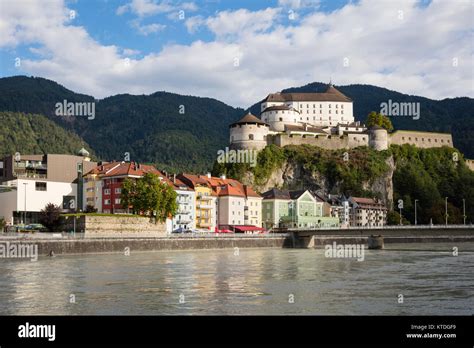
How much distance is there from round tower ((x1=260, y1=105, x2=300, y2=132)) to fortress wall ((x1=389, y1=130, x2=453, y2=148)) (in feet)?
75.7

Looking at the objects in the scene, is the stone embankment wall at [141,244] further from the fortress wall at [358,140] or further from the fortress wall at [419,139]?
the fortress wall at [419,139]

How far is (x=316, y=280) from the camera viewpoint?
38000 mm

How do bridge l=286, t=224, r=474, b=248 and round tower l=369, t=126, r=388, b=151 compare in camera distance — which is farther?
round tower l=369, t=126, r=388, b=151

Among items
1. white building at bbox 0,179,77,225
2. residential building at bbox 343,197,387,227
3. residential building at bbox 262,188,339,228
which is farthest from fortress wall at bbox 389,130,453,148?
white building at bbox 0,179,77,225

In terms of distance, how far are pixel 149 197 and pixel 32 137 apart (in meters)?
97.6

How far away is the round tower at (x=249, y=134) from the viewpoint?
131625mm

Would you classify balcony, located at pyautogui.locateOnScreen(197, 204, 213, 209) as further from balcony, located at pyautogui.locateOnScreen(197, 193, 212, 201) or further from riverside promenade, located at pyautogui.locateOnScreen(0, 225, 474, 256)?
riverside promenade, located at pyautogui.locateOnScreen(0, 225, 474, 256)

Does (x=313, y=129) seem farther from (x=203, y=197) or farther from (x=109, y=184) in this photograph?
(x=109, y=184)

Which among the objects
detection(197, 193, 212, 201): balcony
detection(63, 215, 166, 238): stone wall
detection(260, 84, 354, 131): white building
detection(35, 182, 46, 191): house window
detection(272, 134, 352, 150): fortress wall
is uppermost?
detection(260, 84, 354, 131): white building

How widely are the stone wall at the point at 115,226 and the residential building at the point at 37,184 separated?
13.4 metres

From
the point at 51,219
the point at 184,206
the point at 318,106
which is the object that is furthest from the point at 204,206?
the point at 318,106

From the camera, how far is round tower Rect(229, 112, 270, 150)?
432 feet
